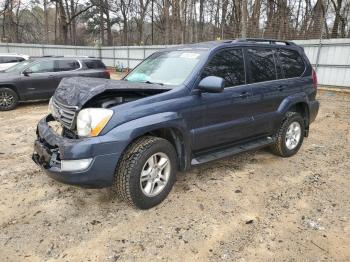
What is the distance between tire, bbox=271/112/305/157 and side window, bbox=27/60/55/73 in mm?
7714

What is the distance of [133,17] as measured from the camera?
38.0 m

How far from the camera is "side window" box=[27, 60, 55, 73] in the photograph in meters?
9.98

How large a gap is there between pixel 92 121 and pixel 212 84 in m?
1.41

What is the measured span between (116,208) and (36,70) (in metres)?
7.80

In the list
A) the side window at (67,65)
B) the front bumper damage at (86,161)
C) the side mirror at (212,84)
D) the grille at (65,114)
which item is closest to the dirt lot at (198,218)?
the front bumper damage at (86,161)

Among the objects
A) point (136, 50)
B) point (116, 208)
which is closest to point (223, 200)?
point (116, 208)

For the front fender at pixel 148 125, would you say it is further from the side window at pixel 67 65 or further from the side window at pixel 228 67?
the side window at pixel 67 65

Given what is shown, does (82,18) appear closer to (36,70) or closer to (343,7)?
(343,7)

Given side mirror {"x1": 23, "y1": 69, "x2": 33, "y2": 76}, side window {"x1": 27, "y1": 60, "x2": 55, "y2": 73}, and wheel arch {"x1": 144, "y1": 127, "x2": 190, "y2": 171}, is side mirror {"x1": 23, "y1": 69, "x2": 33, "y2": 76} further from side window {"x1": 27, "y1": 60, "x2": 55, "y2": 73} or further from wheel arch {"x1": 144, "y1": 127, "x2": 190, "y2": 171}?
wheel arch {"x1": 144, "y1": 127, "x2": 190, "y2": 171}

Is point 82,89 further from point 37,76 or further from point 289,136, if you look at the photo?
point 37,76

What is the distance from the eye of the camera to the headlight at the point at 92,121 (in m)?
3.17

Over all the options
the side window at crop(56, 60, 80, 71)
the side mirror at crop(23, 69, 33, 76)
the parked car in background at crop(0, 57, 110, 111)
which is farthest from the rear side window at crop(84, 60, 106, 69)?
the side mirror at crop(23, 69, 33, 76)

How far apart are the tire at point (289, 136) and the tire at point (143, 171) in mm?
2201

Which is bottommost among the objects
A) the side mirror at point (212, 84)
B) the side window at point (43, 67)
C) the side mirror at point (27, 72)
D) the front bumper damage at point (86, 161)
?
the front bumper damage at point (86, 161)
